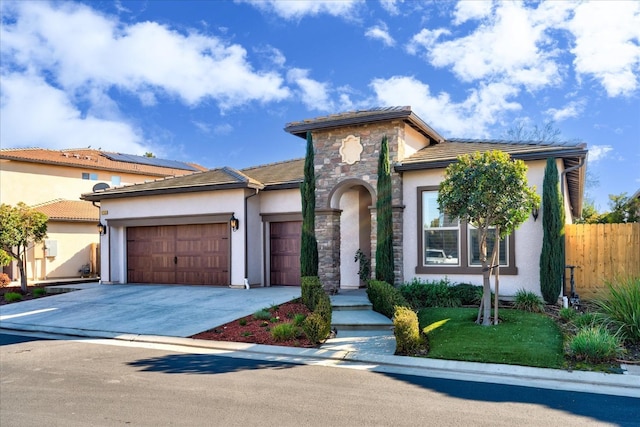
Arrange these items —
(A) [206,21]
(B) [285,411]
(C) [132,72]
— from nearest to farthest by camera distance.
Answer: (B) [285,411] → (A) [206,21] → (C) [132,72]

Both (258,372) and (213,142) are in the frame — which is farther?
(213,142)

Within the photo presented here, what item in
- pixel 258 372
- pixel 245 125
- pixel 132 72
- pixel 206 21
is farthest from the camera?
pixel 245 125

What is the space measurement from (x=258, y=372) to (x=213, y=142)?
20.5m

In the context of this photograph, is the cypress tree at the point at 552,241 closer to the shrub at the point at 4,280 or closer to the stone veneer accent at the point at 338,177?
the stone veneer accent at the point at 338,177

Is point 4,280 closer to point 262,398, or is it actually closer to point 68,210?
point 68,210

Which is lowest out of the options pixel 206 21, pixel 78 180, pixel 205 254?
pixel 205 254

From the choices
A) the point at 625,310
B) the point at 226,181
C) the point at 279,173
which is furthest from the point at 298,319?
the point at 279,173

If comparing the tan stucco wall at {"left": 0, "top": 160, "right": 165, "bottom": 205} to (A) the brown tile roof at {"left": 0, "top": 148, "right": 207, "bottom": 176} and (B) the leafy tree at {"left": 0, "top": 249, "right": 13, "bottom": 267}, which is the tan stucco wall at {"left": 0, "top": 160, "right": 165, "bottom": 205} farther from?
(B) the leafy tree at {"left": 0, "top": 249, "right": 13, "bottom": 267}

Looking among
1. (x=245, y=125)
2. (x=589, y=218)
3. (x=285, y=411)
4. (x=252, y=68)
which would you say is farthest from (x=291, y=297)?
Result: (x=589, y=218)

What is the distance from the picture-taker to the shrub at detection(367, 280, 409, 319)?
10273mm

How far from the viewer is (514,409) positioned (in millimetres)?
5688

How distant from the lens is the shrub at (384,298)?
1027cm

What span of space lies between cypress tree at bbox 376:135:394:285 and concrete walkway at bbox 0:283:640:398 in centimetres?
90

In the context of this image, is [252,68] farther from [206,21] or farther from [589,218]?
[589,218]
